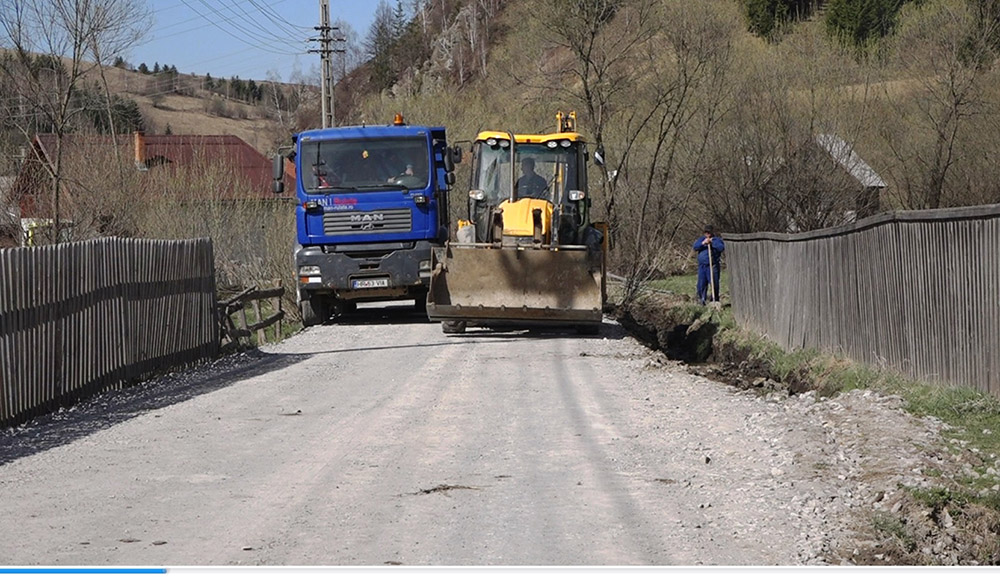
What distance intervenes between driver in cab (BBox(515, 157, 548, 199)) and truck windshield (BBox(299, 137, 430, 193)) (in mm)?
1816

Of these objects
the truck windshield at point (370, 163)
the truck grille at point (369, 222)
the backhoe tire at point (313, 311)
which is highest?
the truck windshield at point (370, 163)

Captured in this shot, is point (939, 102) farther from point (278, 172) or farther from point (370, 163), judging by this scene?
point (278, 172)

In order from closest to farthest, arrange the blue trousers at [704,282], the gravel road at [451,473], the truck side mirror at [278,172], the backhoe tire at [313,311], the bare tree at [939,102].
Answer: the gravel road at [451,473]
the truck side mirror at [278,172]
the backhoe tire at [313,311]
the blue trousers at [704,282]
the bare tree at [939,102]

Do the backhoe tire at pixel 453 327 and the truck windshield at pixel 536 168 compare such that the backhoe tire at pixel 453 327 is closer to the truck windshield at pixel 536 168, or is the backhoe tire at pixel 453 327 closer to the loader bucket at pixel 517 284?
the loader bucket at pixel 517 284

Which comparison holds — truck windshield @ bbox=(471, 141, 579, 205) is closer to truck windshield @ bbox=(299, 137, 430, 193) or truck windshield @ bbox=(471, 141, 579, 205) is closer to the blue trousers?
truck windshield @ bbox=(299, 137, 430, 193)

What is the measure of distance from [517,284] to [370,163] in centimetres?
422

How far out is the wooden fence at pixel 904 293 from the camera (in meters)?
10.4

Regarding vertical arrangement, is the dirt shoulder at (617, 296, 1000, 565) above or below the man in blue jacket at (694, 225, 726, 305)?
below

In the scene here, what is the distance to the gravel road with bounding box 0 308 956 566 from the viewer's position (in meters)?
6.39

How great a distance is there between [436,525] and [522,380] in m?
7.71

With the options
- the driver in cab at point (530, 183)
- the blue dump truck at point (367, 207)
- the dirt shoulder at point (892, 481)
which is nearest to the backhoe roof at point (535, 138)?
the driver in cab at point (530, 183)

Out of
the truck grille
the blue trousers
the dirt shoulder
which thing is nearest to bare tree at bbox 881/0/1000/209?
the blue trousers

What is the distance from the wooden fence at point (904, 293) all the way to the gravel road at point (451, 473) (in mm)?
842
